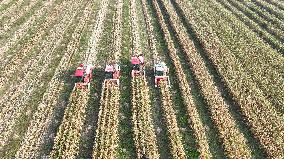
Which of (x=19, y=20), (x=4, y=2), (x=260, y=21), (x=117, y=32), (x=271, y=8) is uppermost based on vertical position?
(x=19, y=20)

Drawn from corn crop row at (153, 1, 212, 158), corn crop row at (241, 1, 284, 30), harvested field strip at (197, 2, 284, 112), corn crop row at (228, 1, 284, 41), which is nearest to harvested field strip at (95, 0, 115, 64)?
corn crop row at (153, 1, 212, 158)

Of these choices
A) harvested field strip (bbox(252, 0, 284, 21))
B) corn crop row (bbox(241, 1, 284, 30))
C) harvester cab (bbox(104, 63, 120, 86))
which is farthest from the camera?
harvested field strip (bbox(252, 0, 284, 21))

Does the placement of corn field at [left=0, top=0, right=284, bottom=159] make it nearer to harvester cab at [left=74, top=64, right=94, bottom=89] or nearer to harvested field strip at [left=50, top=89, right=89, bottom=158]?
harvested field strip at [left=50, top=89, right=89, bottom=158]

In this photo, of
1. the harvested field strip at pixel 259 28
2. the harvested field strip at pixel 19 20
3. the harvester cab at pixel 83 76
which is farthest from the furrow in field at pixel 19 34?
the harvested field strip at pixel 259 28

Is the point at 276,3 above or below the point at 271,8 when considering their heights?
below

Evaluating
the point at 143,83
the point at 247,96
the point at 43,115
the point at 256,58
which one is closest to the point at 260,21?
the point at 256,58

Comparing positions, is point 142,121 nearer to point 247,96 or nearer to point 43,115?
point 43,115
